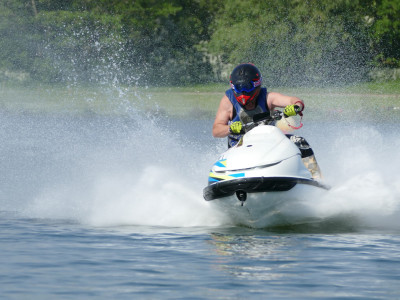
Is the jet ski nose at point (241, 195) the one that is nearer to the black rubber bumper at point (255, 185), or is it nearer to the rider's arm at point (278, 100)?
the black rubber bumper at point (255, 185)

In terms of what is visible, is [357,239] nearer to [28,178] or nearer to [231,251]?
[231,251]

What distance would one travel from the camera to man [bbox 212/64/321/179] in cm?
869

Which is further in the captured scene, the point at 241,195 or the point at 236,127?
the point at 236,127

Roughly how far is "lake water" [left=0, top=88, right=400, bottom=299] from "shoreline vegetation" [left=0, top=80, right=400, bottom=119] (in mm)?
16134

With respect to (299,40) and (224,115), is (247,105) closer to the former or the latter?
(224,115)

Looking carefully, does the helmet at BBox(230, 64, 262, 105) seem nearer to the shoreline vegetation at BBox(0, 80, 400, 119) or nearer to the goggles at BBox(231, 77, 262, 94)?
the goggles at BBox(231, 77, 262, 94)

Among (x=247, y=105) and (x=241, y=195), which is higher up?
(x=247, y=105)

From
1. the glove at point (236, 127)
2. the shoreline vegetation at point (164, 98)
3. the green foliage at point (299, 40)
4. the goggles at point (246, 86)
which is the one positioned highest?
the green foliage at point (299, 40)

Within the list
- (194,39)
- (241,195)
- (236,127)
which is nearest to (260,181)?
(241,195)

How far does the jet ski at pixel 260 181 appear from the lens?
7852 millimetres

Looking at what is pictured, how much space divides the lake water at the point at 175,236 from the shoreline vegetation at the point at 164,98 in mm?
16134

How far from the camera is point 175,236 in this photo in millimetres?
7848

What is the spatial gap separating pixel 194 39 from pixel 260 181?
3182 centimetres

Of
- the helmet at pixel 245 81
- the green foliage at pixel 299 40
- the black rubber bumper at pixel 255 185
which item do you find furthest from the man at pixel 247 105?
the green foliage at pixel 299 40
